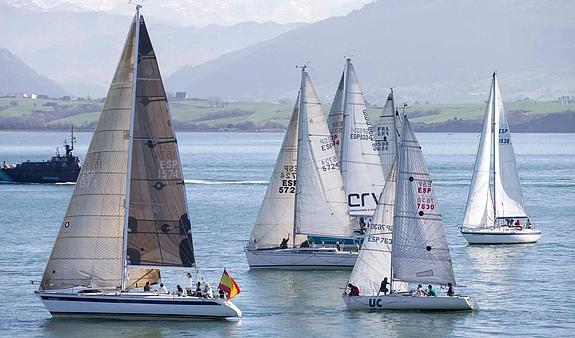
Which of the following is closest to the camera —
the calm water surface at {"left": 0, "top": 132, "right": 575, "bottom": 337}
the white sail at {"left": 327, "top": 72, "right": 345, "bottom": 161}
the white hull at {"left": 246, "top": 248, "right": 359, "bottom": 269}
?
the calm water surface at {"left": 0, "top": 132, "right": 575, "bottom": 337}

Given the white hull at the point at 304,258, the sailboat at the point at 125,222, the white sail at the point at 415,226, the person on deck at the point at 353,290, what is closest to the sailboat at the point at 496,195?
the white hull at the point at 304,258

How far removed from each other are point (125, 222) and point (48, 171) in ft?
357

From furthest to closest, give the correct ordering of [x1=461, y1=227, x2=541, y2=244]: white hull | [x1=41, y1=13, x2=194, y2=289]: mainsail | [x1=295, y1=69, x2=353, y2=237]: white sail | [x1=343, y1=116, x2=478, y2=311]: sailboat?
[x1=461, y1=227, x2=541, y2=244]: white hull, [x1=295, y1=69, x2=353, y2=237]: white sail, [x1=343, y1=116, x2=478, y2=311]: sailboat, [x1=41, y1=13, x2=194, y2=289]: mainsail

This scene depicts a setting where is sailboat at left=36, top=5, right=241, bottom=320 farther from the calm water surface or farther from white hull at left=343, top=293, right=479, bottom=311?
white hull at left=343, top=293, right=479, bottom=311

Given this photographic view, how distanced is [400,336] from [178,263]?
30.1ft

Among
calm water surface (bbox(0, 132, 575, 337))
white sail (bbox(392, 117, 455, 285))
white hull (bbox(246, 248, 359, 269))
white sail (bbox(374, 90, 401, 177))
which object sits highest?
white sail (bbox(374, 90, 401, 177))

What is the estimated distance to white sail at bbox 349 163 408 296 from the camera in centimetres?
6150

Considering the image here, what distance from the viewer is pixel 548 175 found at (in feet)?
591

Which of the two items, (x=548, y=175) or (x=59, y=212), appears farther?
(x=548, y=175)

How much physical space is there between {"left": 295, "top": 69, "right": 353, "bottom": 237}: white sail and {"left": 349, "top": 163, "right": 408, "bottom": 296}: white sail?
42.7 ft

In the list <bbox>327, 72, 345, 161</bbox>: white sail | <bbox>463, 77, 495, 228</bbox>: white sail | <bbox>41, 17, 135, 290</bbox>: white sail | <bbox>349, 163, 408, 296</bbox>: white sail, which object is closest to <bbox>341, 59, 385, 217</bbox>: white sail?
<bbox>327, 72, 345, 161</bbox>: white sail

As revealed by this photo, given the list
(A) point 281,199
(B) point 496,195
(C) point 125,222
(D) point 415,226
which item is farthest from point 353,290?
(B) point 496,195

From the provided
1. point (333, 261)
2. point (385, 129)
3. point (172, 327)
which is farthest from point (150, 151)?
point (385, 129)

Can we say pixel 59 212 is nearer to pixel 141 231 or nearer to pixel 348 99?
pixel 348 99
